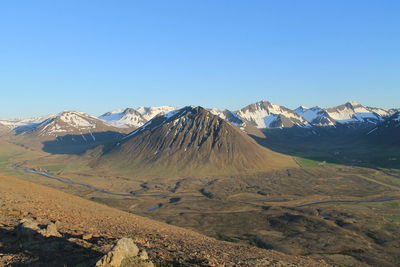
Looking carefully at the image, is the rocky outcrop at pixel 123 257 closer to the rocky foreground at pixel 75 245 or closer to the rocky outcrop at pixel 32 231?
the rocky foreground at pixel 75 245

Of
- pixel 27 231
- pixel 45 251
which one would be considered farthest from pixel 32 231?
pixel 45 251

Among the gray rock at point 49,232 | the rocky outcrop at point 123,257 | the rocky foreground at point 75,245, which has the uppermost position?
the rocky outcrop at point 123,257

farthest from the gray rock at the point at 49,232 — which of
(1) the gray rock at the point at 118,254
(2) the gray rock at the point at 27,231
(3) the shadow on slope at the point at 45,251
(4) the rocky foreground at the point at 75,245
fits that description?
(1) the gray rock at the point at 118,254

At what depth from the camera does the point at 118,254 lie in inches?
814

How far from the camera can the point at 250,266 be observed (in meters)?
26.5

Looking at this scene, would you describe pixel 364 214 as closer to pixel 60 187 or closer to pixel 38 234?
pixel 38 234

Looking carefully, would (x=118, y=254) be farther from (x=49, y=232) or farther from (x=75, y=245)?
(x=49, y=232)


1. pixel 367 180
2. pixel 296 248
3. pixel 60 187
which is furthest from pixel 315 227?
pixel 60 187

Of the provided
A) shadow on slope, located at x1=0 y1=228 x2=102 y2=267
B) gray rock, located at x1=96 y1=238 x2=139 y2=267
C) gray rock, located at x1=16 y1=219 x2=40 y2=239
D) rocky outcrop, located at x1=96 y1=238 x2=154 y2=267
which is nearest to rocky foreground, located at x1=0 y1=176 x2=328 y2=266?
shadow on slope, located at x1=0 y1=228 x2=102 y2=267

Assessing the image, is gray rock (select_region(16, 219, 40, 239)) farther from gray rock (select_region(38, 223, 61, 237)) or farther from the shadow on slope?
gray rock (select_region(38, 223, 61, 237))

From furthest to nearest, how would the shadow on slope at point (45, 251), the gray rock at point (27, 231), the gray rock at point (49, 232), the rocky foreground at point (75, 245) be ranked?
the gray rock at point (49, 232), the gray rock at point (27, 231), the rocky foreground at point (75, 245), the shadow on slope at point (45, 251)

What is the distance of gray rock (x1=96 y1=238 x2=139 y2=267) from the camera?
2006 cm

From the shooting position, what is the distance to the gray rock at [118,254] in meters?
20.1

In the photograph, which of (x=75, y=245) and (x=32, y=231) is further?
(x=32, y=231)
